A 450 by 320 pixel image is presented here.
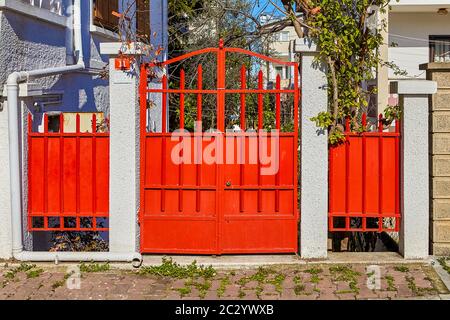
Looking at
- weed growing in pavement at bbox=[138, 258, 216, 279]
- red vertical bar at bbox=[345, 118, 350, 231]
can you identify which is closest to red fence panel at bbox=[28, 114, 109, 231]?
weed growing in pavement at bbox=[138, 258, 216, 279]

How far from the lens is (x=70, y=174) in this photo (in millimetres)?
7797

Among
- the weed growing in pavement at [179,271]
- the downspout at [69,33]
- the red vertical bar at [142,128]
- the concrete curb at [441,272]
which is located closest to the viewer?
the concrete curb at [441,272]

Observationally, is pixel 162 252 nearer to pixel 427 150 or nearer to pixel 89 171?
pixel 89 171

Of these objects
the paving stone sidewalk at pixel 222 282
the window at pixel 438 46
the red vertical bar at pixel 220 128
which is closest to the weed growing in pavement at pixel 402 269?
the paving stone sidewalk at pixel 222 282

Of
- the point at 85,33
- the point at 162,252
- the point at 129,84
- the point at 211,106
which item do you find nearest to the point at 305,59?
the point at 129,84

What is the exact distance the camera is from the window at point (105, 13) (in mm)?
11008

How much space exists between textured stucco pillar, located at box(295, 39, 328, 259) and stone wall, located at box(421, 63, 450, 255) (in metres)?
1.24

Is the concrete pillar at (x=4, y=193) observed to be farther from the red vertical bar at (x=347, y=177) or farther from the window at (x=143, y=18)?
the window at (x=143, y=18)

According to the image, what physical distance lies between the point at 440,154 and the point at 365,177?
887 mm

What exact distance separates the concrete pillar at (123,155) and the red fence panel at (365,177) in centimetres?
226

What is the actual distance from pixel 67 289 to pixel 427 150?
4.19 m

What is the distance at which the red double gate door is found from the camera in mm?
7738

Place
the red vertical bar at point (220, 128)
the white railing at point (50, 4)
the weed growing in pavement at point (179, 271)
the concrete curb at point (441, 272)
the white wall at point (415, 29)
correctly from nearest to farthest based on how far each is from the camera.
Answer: the concrete curb at point (441, 272)
the weed growing in pavement at point (179, 271)
the red vertical bar at point (220, 128)
the white railing at point (50, 4)
the white wall at point (415, 29)

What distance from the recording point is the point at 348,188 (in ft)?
25.4
